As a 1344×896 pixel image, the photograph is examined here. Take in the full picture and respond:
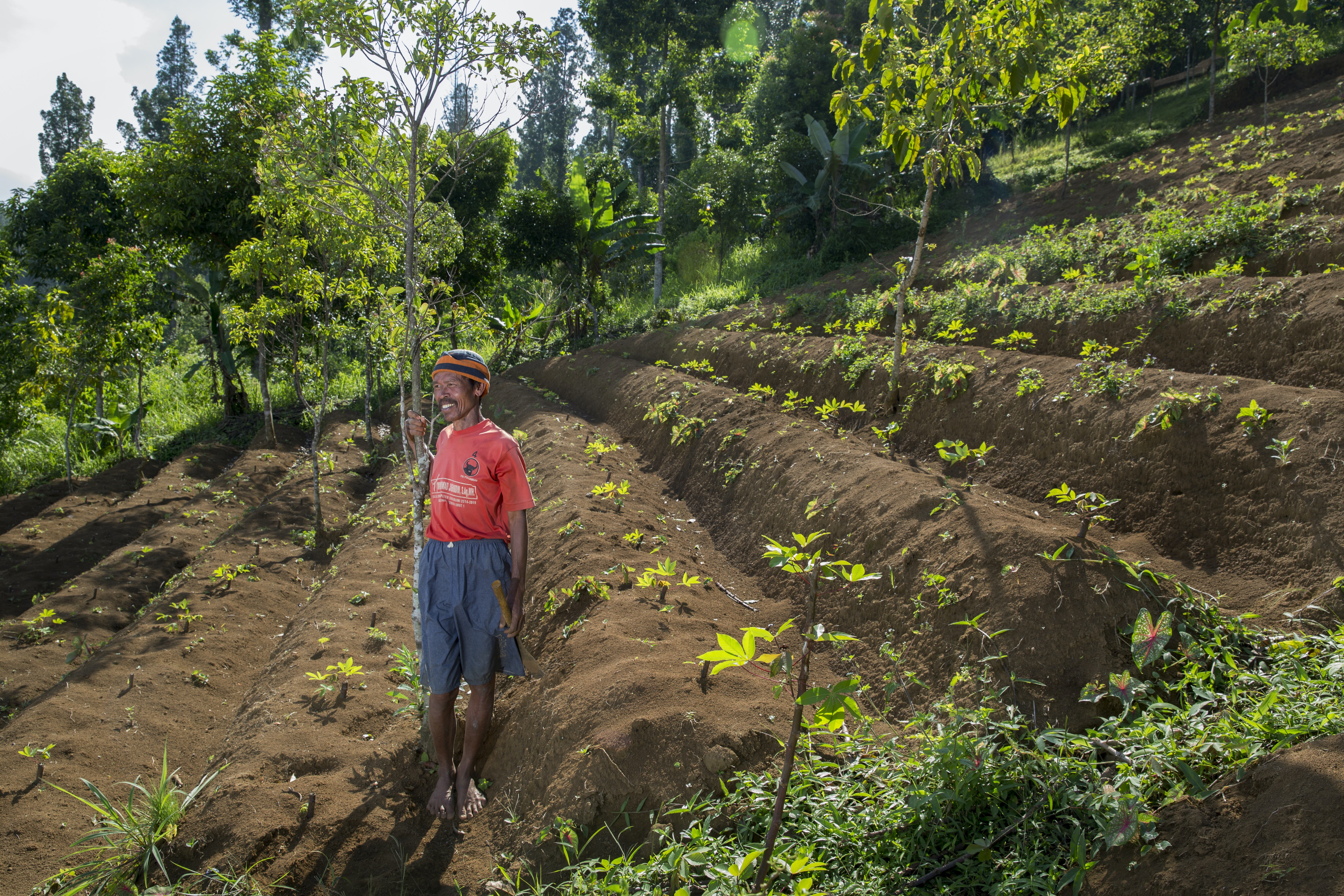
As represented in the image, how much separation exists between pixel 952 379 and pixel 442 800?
19.5 feet

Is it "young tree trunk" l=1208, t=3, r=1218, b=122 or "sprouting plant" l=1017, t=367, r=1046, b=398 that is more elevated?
"young tree trunk" l=1208, t=3, r=1218, b=122

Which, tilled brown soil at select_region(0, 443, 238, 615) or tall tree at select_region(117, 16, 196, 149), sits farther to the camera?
tall tree at select_region(117, 16, 196, 149)

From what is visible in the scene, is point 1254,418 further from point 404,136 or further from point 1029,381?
point 404,136

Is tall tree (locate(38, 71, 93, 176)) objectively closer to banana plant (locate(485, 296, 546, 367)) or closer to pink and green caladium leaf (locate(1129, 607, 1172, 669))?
banana plant (locate(485, 296, 546, 367))

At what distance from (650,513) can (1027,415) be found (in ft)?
11.5

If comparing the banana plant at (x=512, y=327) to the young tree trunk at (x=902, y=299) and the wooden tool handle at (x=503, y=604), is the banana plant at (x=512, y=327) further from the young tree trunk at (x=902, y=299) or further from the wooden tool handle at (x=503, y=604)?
the wooden tool handle at (x=503, y=604)

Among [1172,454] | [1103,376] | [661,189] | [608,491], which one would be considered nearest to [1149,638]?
[1172,454]

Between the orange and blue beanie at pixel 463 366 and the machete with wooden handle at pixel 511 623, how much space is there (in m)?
0.94

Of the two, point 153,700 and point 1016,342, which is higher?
point 1016,342

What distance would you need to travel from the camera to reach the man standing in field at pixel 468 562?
3.54 meters

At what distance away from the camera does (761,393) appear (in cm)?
1000

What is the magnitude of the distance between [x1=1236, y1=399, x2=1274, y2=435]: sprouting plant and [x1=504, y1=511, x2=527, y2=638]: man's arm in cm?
482

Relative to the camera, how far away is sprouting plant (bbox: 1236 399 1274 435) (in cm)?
491

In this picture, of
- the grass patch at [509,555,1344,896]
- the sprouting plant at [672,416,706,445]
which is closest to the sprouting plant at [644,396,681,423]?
the sprouting plant at [672,416,706,445]
